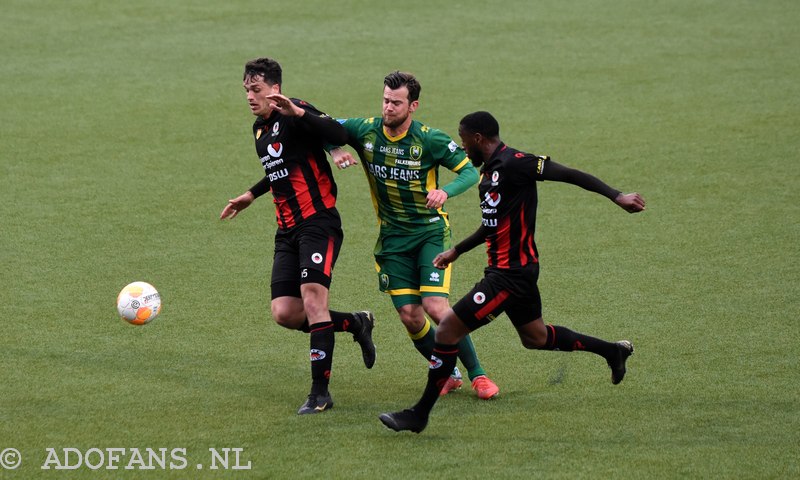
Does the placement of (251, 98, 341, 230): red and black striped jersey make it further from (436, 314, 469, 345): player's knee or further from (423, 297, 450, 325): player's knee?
(436, 314, 469, 345): player's knee

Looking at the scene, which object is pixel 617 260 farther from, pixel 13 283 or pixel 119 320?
pixel 13 283

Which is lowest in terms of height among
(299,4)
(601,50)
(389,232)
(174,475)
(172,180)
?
(174,475)

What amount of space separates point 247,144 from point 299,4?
6713mm

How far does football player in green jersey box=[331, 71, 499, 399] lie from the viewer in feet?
25.8

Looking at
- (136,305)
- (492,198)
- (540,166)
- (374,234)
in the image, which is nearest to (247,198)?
(136,305)

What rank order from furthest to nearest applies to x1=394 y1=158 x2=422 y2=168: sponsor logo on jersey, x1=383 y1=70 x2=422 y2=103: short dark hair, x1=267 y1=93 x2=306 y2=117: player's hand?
x1=394 y1=158 x2=422 y2=168: sponsor logo on jersey, x1=383 y1=70 x2=422 y2=103: short dark hair, x1=267 y1=93 x2=306 y2=117: player's hand

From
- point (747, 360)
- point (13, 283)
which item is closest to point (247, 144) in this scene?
point (13, 283)

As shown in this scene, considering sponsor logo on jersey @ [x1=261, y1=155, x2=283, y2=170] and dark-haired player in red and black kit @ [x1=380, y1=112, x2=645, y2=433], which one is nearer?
dark-haired player in red and black kit @ [x1=380, y1=112, x2=645, y2=433]

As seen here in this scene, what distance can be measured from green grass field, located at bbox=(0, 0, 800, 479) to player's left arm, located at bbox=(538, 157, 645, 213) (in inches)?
59.4

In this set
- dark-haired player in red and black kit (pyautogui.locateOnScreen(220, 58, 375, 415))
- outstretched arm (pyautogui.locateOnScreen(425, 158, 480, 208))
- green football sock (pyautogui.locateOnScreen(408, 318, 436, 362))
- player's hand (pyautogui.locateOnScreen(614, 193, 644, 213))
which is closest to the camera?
player's hand (pyautogui.locateOnScreen(614, 193, 644, 213))

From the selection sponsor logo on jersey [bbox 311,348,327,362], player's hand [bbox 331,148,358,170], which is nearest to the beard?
player's hand [bbox 331,148,358,170]

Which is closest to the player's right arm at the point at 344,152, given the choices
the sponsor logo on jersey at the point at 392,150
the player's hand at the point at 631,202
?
the sponsor logo on jersey at the point at 392,150

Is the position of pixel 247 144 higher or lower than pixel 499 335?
higher

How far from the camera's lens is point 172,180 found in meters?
13.6
